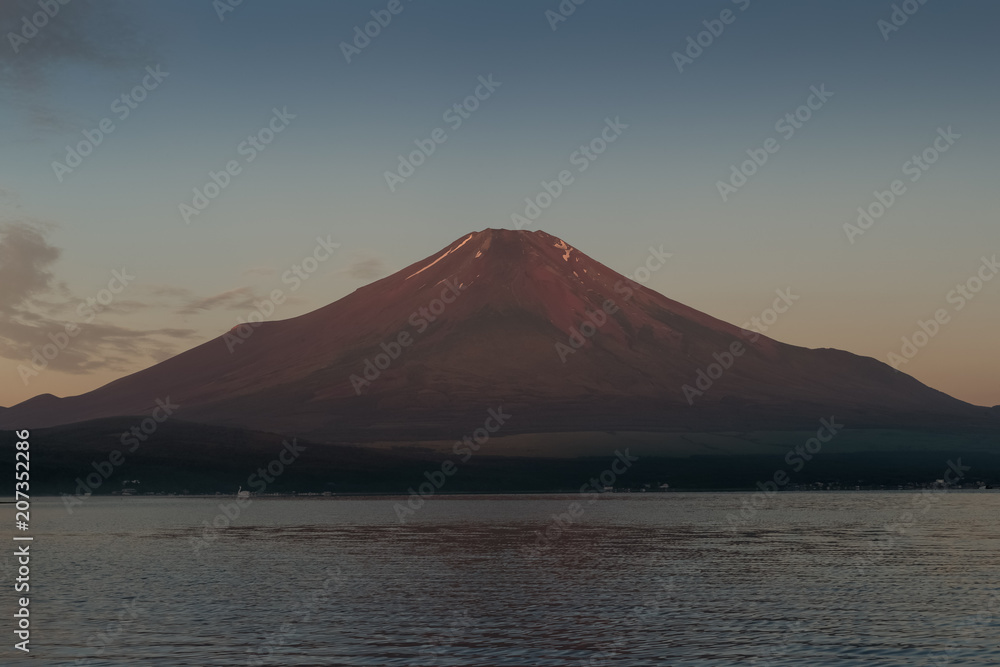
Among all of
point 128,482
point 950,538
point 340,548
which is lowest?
point 950,538

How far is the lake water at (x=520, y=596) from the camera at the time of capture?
34031mm

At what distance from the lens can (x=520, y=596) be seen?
156ft

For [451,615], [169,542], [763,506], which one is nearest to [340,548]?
[169,542]

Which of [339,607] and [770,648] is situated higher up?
[339,607]

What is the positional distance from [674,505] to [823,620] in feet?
347

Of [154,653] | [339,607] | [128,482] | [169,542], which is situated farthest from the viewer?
[128,482]

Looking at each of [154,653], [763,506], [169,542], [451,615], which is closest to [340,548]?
[169,542]

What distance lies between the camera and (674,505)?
473 ft

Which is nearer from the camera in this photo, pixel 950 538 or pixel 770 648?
pixel 770 648

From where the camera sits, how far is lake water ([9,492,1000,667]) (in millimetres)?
34031

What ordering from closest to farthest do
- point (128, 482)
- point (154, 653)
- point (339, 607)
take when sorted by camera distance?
1. point (154, 653)
2. point (339, 607)
3. point (128, 482)

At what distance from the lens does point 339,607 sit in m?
44.0

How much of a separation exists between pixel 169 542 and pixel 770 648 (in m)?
56.1

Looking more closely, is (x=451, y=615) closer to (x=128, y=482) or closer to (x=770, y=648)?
(x=770, y=648)
